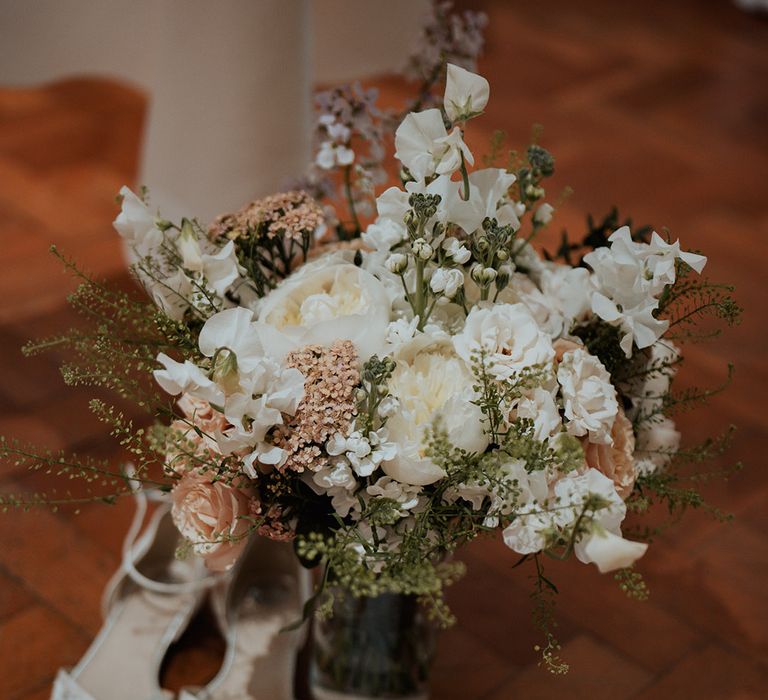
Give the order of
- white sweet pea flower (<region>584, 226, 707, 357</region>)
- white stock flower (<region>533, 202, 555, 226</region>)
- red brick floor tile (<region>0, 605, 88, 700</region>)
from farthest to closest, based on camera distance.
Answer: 1. red brick floor tile (<region>0, 605, 88, 700</region>)
2. white stock flower (<region>533, 202, 555, 226</region>)
3. white sweet pea flower (<region>584, 226, 707, 357</region>)

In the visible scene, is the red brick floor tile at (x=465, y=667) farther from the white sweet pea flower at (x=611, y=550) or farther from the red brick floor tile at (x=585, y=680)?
the white sweet pea flower at (x=611, y=550)

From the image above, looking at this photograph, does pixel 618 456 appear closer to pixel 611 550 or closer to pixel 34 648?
pixel 611 550

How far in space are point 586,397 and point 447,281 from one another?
122mm

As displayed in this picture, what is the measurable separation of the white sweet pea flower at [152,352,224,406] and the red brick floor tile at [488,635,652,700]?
24.2 inches

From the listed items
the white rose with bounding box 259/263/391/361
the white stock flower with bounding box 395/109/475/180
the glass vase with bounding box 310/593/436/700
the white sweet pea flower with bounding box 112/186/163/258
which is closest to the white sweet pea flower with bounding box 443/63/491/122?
the white stock flower with bounding box 395/109/475/180

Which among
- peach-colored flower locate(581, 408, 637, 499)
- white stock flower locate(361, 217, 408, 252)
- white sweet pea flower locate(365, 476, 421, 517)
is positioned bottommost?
white sweet pea flower locate(365, 476, 421, 517)

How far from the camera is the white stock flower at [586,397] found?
0.71m

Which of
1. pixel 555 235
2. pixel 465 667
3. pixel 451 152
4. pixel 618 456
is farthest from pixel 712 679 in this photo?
pixel 555 235

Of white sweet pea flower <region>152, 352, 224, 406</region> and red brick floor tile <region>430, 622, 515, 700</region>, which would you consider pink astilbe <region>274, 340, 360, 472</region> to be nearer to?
white sweet pea flower <region>152, 352, 224, 406</region>

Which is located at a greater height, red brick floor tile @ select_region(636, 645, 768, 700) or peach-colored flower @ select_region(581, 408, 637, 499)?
peach-colored flower @ select_region(581, 408, 637, 499)

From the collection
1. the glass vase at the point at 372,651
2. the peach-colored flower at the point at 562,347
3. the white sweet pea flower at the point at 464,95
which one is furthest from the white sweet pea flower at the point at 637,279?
the glass vase at the point at 372,651

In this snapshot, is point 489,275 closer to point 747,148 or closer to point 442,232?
point 442,232

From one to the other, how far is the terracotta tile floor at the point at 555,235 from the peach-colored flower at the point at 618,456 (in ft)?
1.51

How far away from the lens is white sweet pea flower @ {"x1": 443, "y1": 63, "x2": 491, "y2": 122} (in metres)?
0.72
